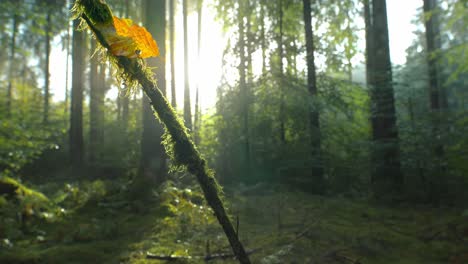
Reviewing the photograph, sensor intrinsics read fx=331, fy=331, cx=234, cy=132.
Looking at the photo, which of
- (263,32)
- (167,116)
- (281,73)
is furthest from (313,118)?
(167,116)

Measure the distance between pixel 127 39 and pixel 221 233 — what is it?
4.45 m

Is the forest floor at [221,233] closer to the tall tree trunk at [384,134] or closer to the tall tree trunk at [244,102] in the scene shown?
the tall tree trunk at [384,134]

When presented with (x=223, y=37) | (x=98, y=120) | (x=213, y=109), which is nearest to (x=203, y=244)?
(x=213, y=109)

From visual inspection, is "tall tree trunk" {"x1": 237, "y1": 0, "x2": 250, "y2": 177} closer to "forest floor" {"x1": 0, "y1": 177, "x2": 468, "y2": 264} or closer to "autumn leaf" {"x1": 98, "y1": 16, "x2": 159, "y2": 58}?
"forest floor" {"x1": 0, "y1": 177, "x2": 468, "y2": 264}

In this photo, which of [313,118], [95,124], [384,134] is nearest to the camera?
[384,134]

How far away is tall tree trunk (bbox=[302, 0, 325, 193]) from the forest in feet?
0.15

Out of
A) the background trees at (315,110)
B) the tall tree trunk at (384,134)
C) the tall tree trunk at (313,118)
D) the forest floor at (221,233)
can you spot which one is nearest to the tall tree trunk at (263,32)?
the background trees at (315,110)

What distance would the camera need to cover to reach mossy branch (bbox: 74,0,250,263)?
180 cm

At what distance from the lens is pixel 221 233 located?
18.5 feet

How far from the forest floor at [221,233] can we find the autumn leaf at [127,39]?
3.13 m

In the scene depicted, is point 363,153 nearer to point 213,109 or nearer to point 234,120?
point 234,120

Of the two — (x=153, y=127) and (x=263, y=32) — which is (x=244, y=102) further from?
(x=153, y=127)

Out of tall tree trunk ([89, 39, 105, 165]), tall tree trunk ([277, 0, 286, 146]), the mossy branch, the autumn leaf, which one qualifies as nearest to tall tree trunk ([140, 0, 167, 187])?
tall tree trunk ([277, 0, 286, 146])

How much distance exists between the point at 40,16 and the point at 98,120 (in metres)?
13.2
